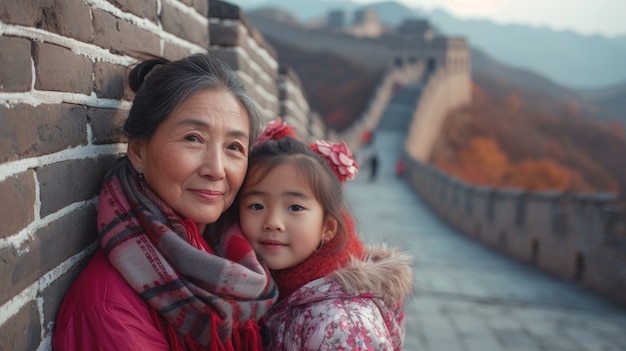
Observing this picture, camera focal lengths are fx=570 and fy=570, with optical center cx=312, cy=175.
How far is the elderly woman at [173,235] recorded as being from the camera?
1532 millimetres

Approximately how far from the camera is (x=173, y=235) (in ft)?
5.36

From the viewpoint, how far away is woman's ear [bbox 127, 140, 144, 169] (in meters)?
1.78

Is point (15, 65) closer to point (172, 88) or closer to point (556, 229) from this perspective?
point (172, 88)

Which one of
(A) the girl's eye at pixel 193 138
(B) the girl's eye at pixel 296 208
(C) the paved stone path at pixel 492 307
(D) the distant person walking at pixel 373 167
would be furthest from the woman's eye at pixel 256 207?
(D) the distant person walking at pixel 373 167

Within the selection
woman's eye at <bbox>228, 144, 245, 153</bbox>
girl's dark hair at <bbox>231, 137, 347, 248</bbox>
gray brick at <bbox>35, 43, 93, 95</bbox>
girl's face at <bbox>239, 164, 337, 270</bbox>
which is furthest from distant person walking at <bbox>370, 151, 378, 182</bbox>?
gray brick at <bbox>35, 43, 93, 95</bbox>

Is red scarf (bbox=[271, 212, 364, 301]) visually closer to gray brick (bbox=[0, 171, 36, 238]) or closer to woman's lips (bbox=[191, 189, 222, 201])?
woman's lips (bbox=[191, 189, 222, 201])

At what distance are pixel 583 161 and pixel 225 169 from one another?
4555cm

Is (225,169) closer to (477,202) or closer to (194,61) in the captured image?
(194,61)

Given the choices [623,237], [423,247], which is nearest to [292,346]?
[623,237]

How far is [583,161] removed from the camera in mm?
42500

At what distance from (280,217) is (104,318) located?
0.80 m

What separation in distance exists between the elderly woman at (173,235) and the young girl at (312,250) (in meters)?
0.18

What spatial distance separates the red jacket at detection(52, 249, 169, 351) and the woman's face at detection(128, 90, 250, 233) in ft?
0.96

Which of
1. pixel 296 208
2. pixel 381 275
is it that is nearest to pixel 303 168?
pixel 296 208
